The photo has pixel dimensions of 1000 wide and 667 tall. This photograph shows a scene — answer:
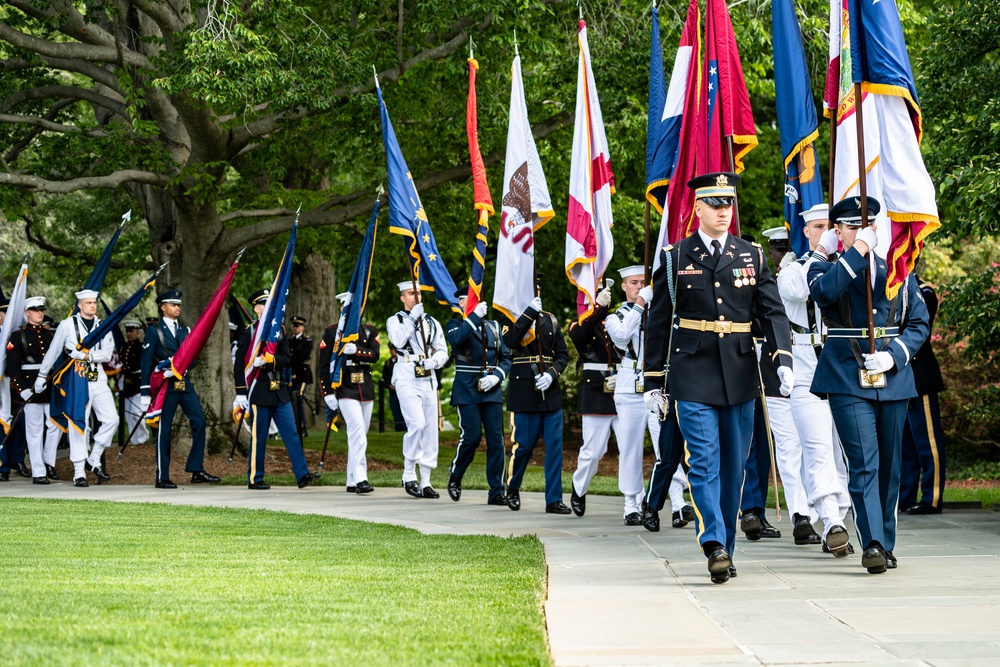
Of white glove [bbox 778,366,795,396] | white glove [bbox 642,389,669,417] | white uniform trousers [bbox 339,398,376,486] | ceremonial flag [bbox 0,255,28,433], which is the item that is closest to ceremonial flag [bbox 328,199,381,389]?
white uniform trousers [bbox 339,398,376,486]

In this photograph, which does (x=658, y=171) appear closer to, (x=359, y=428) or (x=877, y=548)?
(x=877, y=548)

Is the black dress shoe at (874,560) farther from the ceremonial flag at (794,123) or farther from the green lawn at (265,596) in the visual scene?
the ceremonial flag at (794,123)

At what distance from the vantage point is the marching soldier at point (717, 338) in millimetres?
7629

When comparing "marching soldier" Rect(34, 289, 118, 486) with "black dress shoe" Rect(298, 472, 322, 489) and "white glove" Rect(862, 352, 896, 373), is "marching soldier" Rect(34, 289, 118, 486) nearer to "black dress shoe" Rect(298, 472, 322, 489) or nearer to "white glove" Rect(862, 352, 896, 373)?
"black dress shoe" Rect(298, 472, 322, 489)

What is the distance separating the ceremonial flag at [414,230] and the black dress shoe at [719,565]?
21.8 ft

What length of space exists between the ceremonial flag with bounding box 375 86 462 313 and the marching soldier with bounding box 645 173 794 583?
19.4ft

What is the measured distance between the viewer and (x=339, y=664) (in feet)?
15.8

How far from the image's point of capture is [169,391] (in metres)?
16.2

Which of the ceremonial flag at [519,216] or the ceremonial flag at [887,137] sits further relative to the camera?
the ceremonial flag at [519,216]

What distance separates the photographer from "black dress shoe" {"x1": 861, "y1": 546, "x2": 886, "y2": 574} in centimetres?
753

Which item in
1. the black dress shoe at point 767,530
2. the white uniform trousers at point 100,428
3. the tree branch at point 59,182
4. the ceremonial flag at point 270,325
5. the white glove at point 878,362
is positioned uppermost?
the tree branch at point 59,182

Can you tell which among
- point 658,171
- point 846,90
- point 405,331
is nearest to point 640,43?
point 405,331

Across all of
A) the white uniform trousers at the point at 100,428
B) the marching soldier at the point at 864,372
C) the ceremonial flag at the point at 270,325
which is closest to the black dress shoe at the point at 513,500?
the ceremonial flag at the point at 270,325

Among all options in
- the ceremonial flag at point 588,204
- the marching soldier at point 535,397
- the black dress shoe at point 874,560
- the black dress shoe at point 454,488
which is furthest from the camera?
the black dress shoe at point 454,488
